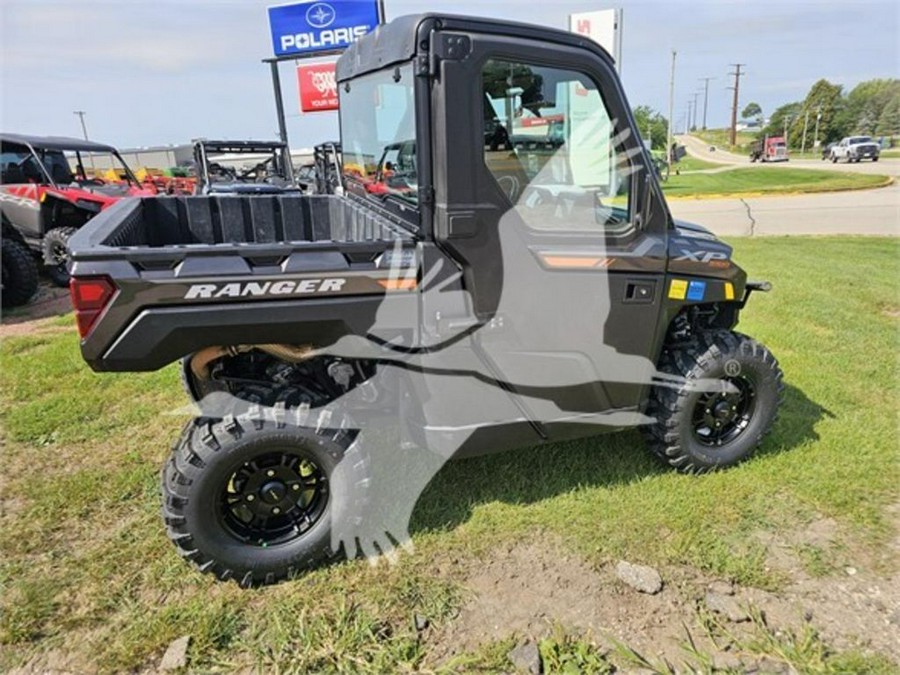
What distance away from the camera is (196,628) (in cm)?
227

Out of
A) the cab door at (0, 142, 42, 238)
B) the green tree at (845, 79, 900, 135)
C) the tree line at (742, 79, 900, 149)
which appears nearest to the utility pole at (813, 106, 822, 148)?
the tree line at (742, 79, 900, 149)

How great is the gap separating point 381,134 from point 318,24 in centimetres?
1274

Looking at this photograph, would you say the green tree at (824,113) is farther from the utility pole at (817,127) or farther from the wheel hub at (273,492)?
the wheel hub at (273,492)

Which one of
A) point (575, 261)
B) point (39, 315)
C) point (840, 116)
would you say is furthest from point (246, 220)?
point (840, 116)

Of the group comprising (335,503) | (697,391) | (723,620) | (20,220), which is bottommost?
(723,620)

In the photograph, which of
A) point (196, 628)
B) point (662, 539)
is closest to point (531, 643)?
point (662, 539)

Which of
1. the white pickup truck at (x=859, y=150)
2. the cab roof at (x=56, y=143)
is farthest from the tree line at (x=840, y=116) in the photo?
the cab roof at (x=56, y=143)

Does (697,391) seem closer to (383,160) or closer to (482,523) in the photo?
(482,523)

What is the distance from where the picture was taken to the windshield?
2.52m

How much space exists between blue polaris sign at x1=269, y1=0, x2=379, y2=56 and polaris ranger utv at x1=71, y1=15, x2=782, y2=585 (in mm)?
12062

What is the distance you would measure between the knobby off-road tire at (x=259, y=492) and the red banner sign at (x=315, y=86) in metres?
14.6

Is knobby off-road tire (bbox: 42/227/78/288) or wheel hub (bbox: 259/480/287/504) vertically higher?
knobby off-road tire (bbox: 42/227/78/288)

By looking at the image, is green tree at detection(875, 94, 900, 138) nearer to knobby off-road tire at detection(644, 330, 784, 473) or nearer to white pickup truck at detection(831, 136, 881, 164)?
white pickup truck at detection(831, 136, 881, 164)

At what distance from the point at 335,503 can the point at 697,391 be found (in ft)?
6.32
